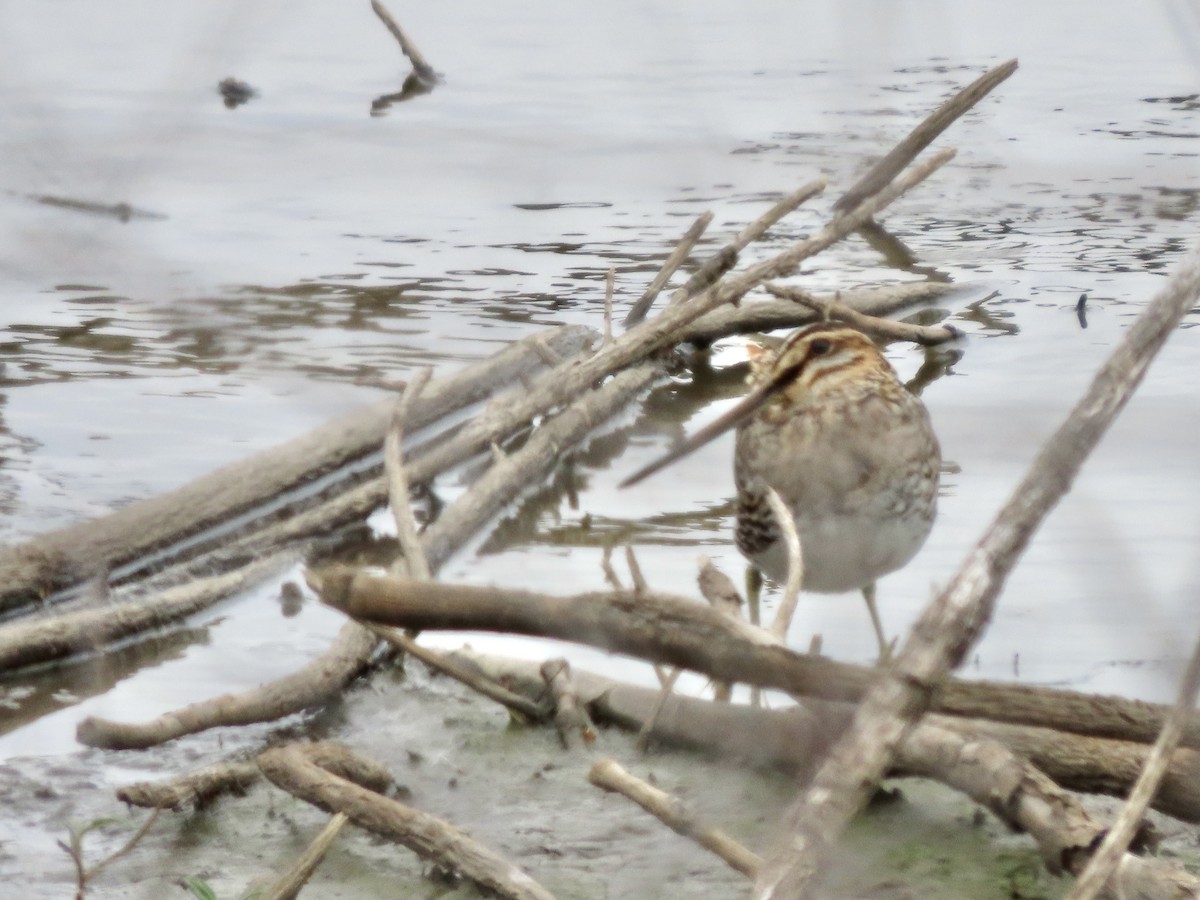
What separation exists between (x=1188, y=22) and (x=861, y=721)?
551mm

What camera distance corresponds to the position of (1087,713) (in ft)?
7.25

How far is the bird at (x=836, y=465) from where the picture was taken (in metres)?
3.96

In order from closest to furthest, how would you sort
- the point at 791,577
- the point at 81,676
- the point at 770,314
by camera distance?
the point at 791,577 → the point at 81,676 → the point at 770,314

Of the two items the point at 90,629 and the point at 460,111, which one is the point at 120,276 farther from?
the point at 460,111

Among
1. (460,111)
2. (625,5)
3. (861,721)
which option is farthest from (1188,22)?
(460,111)

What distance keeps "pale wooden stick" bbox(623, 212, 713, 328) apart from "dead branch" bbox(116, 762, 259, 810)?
107 inches

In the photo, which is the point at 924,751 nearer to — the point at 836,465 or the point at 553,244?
the point at 836,465

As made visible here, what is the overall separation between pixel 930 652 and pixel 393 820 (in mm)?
1788

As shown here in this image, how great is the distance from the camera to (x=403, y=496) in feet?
13.2

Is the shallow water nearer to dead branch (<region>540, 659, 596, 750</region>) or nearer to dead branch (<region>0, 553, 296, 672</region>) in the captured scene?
dead branch (<region>0, 553, 296, 672</region>)

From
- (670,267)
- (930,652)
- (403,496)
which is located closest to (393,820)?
(403,496)

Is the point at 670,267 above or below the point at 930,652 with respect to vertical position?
below

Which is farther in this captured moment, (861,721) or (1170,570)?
(1170,570)

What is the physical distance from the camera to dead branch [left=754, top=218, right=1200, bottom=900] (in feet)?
3.63
